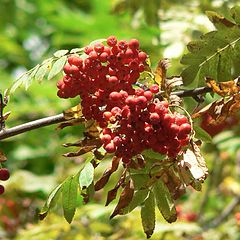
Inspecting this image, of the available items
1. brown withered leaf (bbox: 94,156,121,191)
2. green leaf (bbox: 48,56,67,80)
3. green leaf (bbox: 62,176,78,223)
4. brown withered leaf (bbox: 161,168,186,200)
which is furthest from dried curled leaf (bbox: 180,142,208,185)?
green leaf (bbox: 48,56,67,80)

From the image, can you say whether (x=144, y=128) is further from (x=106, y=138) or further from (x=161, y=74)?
(x=161, y=74)

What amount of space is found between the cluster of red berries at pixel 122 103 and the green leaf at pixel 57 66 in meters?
0.06

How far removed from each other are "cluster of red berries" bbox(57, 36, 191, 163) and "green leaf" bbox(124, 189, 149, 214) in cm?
21

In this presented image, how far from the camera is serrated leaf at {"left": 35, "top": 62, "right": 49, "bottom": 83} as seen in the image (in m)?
2.20

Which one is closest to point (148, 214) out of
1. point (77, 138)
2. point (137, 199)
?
point (137, 199)

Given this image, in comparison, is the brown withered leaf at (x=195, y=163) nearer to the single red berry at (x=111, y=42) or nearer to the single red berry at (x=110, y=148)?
the single red berry at (x=110, y=148)

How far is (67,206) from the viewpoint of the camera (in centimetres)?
223

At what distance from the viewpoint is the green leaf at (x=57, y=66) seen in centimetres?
221

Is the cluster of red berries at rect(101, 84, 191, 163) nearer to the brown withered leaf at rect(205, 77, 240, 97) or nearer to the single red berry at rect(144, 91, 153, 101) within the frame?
the single red berry at rect(144, 91, 153, 101)

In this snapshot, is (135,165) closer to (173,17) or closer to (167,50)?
(167,50)

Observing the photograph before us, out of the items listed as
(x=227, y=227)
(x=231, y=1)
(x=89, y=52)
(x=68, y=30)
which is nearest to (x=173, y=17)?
(x=231, y=1)

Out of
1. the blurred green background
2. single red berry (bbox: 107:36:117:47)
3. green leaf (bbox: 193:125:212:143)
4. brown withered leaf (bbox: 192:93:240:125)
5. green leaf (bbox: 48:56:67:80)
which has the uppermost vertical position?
single red berry (bbox: 107:36:117:47)

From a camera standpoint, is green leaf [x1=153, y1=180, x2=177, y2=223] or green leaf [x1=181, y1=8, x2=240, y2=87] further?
green leaf [x1=181, y1=8, x2=240, y2=87]

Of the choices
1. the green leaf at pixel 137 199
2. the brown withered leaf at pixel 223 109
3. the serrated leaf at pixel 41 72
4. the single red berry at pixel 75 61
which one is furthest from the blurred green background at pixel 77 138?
the brown withered leaf at pixel 223 109
